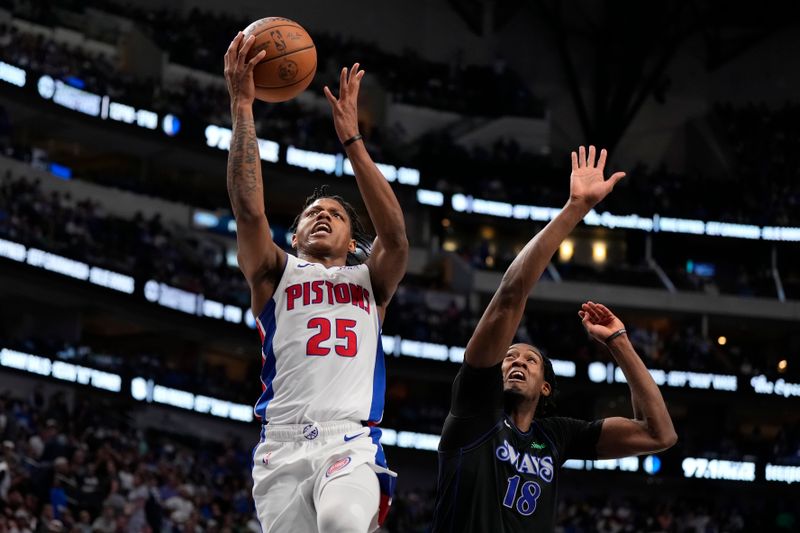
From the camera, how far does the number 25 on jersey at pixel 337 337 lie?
5.39 metres

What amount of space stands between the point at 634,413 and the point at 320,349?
5.21ft

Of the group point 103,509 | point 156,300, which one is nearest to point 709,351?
point 156,300

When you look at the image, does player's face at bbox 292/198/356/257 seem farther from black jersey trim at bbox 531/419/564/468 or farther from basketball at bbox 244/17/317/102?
black jersey trim at bbox 531/419/564/468

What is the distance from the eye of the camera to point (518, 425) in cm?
570

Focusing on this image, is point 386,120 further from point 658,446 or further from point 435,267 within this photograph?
point 658,446

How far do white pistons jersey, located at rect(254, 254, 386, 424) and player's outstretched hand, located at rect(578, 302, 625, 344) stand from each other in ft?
3.45

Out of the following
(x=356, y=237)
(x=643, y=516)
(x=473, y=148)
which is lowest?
(x=356, y=237)

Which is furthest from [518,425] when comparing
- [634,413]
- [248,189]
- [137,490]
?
[137,490]

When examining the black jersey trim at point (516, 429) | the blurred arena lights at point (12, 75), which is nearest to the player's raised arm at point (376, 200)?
the black jersey trim at point (516, 429)

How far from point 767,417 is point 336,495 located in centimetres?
3360

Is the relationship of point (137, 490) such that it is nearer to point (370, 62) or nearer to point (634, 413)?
point (634, 413)

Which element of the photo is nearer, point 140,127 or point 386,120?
point 140,127

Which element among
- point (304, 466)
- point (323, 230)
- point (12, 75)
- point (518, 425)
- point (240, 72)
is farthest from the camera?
point (12, 75)

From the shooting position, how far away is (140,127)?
31453 millimetres
